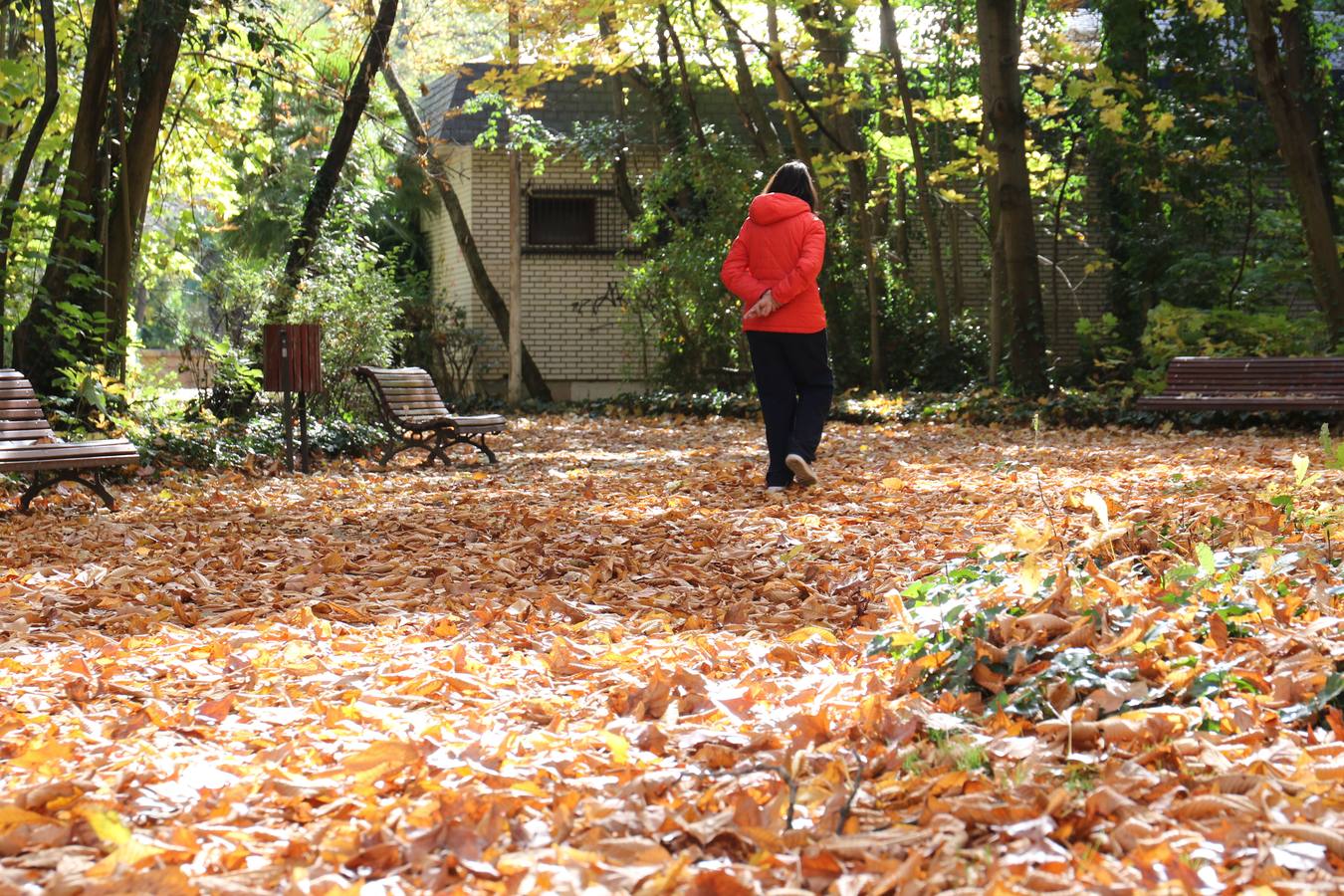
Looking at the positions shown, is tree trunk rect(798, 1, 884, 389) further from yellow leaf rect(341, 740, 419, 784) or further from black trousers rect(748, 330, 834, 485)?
yellow leaf rect(341, 740, 419, 784)

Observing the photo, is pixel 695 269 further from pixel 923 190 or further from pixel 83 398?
pixel 83 398

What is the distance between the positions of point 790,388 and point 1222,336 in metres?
8.60

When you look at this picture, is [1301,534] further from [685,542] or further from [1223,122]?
[1223,122]

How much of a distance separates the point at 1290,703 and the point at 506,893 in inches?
71.7

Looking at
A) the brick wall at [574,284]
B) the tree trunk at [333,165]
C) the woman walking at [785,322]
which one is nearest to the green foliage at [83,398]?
the tree trunk at [333,165]

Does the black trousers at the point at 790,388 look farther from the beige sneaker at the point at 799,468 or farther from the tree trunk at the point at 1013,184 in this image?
the tree trunk at the point at 1013,184

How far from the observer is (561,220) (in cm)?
2422

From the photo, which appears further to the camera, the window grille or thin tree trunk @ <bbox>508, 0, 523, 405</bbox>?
the window grille

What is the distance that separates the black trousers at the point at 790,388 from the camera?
8.59 m

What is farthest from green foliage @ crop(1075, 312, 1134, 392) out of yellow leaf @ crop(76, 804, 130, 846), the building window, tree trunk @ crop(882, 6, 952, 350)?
yellow leaf @ crop(76, 804, 130, 846)

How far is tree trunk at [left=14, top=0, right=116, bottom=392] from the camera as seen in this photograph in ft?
35.8

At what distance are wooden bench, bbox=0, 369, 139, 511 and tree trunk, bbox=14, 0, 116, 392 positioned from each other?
2077 millimetres

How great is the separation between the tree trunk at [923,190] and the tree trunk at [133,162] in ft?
29.5

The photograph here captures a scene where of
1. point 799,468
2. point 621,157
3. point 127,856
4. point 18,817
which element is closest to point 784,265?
point 799,468
